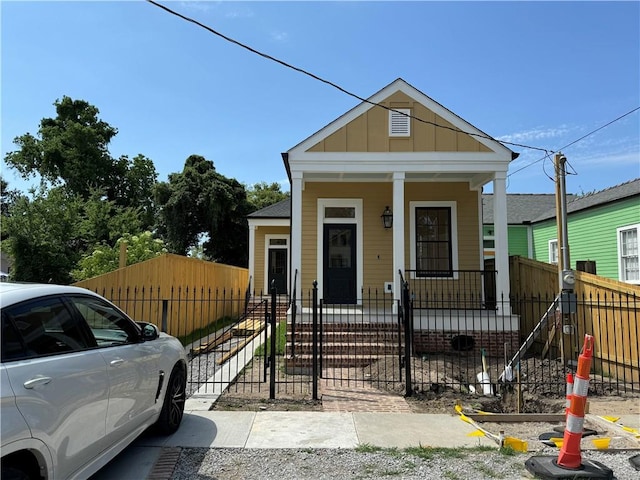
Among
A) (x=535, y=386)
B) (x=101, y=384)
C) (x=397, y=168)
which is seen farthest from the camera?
(x=397, y=168)

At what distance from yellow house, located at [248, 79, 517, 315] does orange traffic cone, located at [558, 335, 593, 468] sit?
19.1 feet

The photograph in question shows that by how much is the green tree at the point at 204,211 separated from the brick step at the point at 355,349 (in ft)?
70.4

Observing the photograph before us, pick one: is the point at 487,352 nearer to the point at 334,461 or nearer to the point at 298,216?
the point at 298,216

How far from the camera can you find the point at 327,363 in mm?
8570

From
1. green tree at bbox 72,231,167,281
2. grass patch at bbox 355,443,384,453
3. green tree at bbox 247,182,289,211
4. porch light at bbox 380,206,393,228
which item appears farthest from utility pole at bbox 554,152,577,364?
green tree at bbox 247,182,289,211

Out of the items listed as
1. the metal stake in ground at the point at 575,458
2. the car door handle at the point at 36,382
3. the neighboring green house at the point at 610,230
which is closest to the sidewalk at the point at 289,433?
the metal stake in ground at the point at 575,458

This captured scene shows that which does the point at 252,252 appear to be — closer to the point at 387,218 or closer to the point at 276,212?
the point at 276,212

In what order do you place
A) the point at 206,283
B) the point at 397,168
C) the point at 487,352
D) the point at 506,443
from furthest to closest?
the point at 206,283
the point at 397,168
the point at 487,352
the point at 506,443

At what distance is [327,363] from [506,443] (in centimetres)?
419

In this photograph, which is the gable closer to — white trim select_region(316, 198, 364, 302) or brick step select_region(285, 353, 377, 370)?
white trim select_region(316, 198, 364, 302)

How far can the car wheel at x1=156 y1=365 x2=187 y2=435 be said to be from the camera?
4.91 meters

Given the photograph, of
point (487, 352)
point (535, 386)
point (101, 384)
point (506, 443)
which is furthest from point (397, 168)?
point (101, 384)

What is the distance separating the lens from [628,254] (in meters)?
13.2

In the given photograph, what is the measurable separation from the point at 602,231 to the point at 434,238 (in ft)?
20.1
